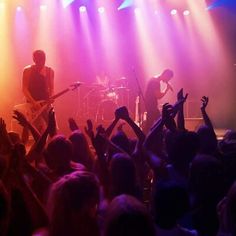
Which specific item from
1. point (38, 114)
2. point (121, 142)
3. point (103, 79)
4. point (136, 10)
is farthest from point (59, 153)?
point (136, 10)

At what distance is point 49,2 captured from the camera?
42.6 ft

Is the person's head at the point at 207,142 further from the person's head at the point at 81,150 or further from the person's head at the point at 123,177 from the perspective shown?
the person's head at the point at 123,177

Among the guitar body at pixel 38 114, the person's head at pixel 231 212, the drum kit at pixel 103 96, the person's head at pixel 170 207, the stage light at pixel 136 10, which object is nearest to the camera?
the person's head at pixel 231 212

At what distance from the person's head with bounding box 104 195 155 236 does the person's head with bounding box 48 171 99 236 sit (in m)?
0.34

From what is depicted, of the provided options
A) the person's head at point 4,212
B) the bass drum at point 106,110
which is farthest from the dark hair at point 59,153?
the bass drum at point 106,110

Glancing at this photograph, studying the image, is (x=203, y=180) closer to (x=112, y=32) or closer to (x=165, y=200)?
(x=165, y=200)

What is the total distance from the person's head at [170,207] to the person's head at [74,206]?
0.34m

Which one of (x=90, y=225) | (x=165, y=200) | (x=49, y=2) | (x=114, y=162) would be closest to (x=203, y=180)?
A: (x=165, y=200)

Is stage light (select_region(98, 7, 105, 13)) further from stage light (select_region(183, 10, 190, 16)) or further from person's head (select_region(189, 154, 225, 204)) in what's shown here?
person's head (select_region(189, 154, 225, 204))

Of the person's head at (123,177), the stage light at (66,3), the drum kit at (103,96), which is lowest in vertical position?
the drum kit at (103,96)

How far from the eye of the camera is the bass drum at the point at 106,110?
1159 cm

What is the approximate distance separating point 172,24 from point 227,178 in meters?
10.9

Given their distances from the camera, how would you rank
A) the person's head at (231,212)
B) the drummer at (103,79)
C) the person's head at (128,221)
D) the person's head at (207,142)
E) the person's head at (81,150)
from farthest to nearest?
the drummer at (103,79) → the person's head at (81,150) → the person's head at (207,142) → the person's head at (231,212) → the person's head at (128,221)

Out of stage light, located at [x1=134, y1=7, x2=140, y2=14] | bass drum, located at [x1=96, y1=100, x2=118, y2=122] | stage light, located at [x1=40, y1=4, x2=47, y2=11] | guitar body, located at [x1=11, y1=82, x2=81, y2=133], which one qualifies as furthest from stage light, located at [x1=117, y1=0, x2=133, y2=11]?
guitar body, located at [x1=11, y1=82, x2=81, y2=133]
